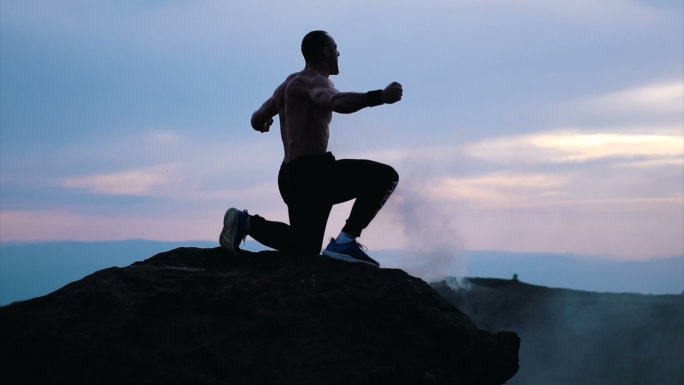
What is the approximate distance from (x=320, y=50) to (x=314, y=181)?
4.58 feet

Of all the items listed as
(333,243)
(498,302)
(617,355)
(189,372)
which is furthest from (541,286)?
(189,372)

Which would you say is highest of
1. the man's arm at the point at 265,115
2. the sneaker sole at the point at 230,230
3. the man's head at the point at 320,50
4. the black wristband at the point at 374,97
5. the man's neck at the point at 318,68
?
the man's head at the point at 320,50

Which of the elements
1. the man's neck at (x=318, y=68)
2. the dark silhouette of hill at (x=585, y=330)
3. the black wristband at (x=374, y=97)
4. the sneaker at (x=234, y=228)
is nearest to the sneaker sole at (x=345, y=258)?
the sneaker at (x=234, y=228)

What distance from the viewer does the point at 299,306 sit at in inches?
298

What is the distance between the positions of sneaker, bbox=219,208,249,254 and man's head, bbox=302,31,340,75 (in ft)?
5.84

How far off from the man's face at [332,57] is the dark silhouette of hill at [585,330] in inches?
823

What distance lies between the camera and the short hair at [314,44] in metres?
8.56

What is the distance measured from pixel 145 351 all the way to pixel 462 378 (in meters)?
2.96

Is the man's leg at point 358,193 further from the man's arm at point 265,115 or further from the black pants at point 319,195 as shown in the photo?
the man's arm at point 265,115

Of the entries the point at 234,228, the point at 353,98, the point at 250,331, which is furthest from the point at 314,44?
the point at 250,331

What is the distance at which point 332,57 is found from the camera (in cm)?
863

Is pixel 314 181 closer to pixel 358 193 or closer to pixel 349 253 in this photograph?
pixel 358 193

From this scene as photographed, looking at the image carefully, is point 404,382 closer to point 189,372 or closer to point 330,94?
point 189,372

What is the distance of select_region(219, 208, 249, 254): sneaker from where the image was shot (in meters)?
8.63
